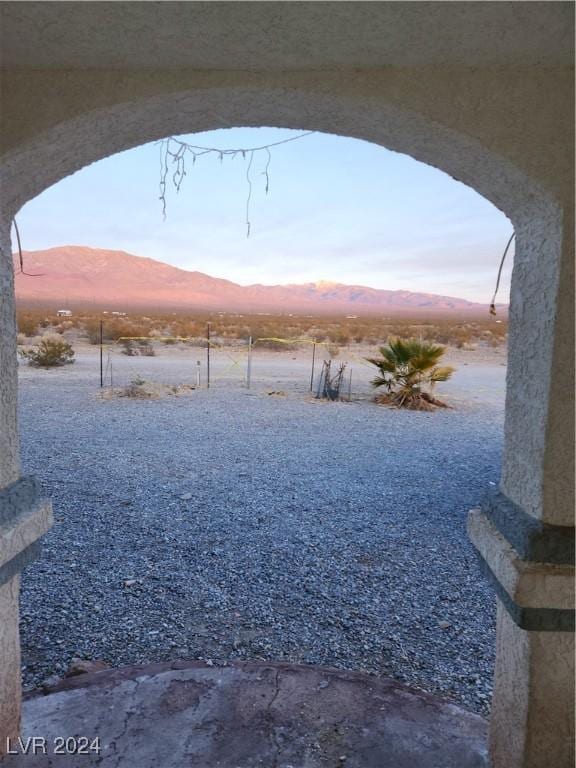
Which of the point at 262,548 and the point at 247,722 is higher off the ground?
A: the point at 247,722

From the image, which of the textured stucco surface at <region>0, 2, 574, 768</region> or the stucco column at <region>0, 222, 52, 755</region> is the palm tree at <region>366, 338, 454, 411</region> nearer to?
the textured stucco surface at <region>0, 2, 574, 768</region>

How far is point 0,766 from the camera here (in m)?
1.95

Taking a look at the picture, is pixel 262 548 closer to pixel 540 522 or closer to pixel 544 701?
pixel 544 701

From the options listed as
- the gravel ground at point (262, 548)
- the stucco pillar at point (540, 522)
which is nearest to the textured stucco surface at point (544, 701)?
the stucco pillar at point (540, 522)

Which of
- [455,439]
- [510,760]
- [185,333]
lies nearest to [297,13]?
[510,760]

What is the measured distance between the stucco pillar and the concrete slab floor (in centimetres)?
44

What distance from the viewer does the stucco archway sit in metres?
1.64

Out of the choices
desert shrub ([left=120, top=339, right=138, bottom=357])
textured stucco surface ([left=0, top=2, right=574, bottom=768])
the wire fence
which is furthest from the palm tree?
desert shrub ([left=120, top=339, right=138, bottom=357])

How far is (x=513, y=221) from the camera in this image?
1.93m

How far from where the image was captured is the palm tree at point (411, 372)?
1102 cm

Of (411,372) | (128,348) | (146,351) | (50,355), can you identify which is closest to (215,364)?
(146,351)

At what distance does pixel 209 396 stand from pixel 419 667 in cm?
911

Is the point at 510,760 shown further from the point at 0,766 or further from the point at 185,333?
the point at 185,333

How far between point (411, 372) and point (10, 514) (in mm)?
9975
